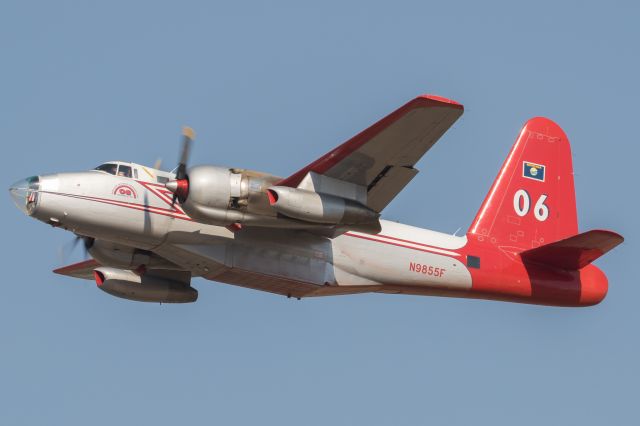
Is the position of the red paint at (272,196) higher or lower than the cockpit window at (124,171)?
lower

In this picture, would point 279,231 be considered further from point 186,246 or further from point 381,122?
point 381,122

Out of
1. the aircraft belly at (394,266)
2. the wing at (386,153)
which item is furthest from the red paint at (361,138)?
the aircraft belly at (394,266)

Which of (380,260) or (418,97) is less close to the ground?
(418,97)

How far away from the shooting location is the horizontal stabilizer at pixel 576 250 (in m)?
26.8

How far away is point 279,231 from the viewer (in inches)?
1035

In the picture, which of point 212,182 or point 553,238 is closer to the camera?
point 212,182

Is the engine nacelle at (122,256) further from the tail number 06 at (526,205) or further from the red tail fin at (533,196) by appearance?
the tail number 06 at (526,205)

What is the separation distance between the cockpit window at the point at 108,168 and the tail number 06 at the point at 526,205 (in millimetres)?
10510

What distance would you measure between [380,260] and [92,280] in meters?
8.59

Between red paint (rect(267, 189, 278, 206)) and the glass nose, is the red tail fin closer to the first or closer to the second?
red paint (rect(267, 189, 278, 206))

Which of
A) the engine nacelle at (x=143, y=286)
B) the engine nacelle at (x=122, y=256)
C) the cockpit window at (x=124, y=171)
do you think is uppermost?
the cockpit window at (x=124, y=171)

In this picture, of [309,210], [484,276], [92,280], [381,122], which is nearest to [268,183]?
[309,210]

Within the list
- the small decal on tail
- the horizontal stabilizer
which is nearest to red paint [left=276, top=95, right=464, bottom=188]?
the horizontal stabilizer

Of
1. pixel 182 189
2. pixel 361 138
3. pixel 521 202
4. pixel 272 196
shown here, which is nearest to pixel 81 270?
pixel 182 189
